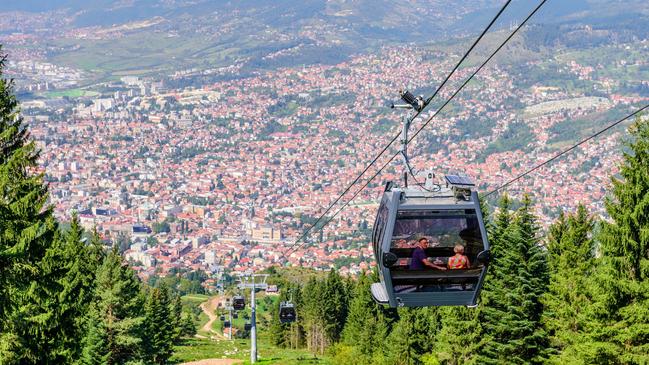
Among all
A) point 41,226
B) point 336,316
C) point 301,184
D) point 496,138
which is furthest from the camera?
point 496,138

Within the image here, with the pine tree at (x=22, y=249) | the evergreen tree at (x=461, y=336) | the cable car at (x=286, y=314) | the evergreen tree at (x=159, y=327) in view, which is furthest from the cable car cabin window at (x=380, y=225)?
the evergreen tree at (x=159, y=327)

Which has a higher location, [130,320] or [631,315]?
[631,315]

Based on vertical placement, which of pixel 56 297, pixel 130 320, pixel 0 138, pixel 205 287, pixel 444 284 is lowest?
pixel 205 287

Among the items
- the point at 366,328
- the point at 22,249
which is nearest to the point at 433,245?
the point at 22,249

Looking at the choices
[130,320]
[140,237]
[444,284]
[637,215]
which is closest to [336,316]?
[130,320]

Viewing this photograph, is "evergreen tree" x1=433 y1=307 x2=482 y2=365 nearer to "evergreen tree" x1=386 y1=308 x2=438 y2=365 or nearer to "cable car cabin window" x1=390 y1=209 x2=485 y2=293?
"evergreen tree" x1=386 y1=308 x2=438 y2=365

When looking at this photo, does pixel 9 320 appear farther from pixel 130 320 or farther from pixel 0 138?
pixel 130 320

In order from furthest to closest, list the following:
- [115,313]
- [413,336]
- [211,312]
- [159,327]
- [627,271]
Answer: [211,312]
[159,327]
[413,336]
[115,313]
[627,271]

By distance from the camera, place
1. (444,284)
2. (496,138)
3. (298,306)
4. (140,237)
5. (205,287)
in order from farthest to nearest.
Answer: (496,138)
(140,237)
(205,287)
(298,306)
(444,284)

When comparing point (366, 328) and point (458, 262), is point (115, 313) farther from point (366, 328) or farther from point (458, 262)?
point (458, 262)
